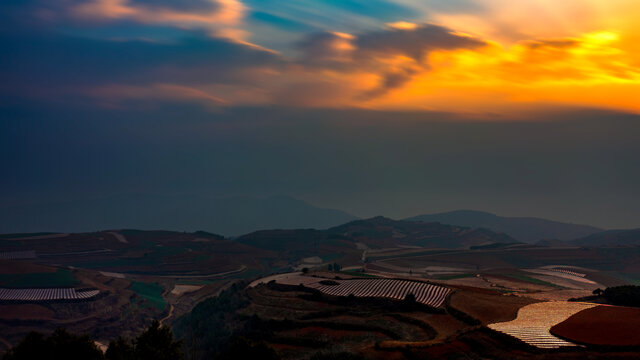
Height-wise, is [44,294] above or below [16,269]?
below

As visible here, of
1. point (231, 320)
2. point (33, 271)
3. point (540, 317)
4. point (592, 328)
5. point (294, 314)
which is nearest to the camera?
point (592, 328)

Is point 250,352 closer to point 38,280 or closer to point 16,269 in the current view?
point 38,280

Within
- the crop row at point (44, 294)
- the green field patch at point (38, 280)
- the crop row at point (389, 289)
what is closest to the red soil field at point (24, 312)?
the crop row at point (44, 294)

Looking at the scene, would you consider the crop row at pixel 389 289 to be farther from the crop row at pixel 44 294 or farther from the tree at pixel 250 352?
the crop row at pixel 44 294

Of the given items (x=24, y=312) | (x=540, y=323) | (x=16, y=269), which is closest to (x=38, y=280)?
(x=16, y=269)

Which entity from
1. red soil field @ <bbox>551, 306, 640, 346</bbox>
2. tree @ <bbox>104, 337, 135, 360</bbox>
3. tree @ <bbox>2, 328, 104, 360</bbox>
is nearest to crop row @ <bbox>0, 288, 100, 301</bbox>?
tree @ <bbox>2, 328, 104, 360</bbox>

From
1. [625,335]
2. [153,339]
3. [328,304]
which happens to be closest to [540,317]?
[625,335]

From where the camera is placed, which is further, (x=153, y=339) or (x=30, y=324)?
(x=30, y=324)

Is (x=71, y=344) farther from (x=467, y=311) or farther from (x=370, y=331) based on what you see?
(x=467, y=311)
